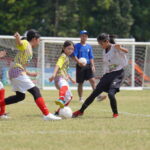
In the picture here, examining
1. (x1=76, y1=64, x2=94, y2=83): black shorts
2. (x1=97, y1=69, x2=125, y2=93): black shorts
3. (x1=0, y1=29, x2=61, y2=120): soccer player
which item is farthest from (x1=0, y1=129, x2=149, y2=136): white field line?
(x1=76, y1=64, x2=94, y2=83): black shorts

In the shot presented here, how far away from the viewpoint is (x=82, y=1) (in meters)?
43.7

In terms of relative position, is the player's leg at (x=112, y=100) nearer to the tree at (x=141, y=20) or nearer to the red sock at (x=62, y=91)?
the red sock at (x=62, y=91)

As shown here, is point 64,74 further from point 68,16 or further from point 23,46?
point 68,16

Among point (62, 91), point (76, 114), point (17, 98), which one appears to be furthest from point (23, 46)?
point (76, 114)

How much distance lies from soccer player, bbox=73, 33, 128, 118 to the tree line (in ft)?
97.7

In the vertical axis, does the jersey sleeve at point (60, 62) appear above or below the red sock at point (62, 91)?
above

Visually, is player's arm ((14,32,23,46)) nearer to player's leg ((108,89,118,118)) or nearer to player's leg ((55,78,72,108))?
player's leg ((55,78,72,108))

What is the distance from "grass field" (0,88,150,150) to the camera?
759 cm

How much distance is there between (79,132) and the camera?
8836 millimetres

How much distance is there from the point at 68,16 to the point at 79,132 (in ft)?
112

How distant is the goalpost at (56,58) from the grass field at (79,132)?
11.7 meters

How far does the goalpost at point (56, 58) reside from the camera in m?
24.0

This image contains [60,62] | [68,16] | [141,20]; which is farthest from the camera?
[141,20]

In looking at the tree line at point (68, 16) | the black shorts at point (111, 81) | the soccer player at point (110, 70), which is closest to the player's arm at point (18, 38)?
the soccer player at point (110, 70)
